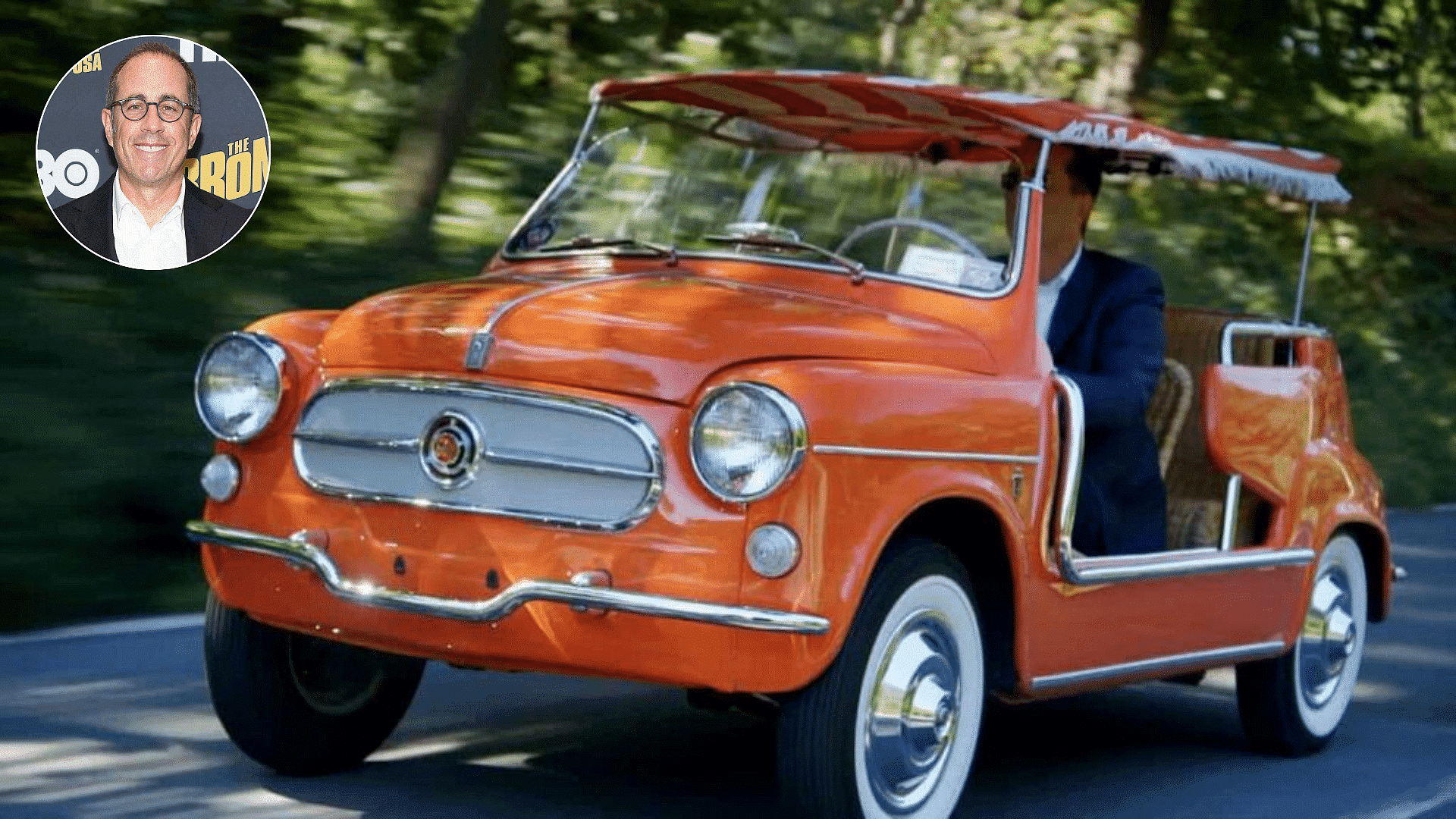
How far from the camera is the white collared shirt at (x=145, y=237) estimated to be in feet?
30.6

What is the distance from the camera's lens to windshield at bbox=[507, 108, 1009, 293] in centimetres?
612

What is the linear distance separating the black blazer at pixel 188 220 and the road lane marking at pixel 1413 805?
5387mm

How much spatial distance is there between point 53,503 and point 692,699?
11.8 ft

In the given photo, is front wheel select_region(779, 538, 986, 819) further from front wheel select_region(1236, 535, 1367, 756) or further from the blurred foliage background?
the blurred foliage background

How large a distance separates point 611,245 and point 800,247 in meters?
0.52

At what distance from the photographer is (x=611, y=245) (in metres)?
6.18

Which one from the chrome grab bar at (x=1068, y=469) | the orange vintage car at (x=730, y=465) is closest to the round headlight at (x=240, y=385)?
the orange vintage car at (x=730, y=465)

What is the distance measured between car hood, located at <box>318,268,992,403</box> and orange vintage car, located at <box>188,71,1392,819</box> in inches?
0.4

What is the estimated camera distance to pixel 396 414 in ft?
16.8

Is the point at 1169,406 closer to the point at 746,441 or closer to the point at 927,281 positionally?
the point at 927,281

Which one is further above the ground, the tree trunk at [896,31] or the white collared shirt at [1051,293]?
the tree trunk at [896,31]

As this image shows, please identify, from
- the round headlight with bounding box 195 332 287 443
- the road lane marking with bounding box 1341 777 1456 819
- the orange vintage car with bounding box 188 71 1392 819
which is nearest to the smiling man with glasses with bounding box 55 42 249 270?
the orange vintage car with bounding box 188 71 1392 819

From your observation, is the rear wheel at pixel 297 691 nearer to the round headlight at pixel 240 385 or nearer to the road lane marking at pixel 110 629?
the round headlight at pixel 240 385

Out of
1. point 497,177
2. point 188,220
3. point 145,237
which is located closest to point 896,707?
point 145,237
